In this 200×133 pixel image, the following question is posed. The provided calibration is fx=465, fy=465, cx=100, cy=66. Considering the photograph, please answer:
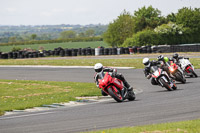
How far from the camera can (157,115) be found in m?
10.9

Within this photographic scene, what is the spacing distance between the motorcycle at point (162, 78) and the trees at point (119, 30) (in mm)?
63414

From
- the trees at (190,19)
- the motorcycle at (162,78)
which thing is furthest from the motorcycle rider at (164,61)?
the trees at (190,19)

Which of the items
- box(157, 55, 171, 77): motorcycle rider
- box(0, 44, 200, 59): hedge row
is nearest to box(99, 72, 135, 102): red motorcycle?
box(157, 55, 171, 77): motorcycle rider

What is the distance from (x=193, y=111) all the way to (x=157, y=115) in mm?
979

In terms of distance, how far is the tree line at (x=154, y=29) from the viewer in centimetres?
6519

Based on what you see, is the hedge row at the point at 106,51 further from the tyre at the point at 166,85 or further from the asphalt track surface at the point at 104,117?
the asphalt track surface at the point at 104,117

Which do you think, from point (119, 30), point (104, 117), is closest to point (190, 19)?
point (119, 30)

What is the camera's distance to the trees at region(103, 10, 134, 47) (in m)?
81.5

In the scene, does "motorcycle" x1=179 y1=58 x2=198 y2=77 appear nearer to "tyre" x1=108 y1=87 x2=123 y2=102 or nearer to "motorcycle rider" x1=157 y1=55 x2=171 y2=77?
"motorcycle rider" x1=157 y1=55 x2=171 y2=77

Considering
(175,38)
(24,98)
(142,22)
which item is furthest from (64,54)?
(24,98)

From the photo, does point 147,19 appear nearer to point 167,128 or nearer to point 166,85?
point 166,85

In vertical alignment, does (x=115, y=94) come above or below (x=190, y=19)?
below

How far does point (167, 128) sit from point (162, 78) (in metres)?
9.03

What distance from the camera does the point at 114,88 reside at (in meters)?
15.0
